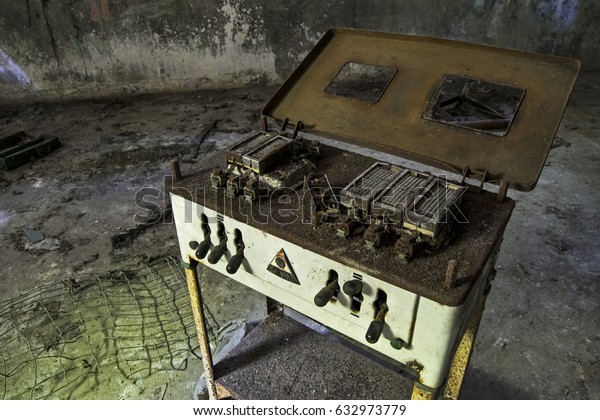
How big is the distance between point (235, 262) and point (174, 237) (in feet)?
6.38

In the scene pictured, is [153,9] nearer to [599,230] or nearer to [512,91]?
[512,91]

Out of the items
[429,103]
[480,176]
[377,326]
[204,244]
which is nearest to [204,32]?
[429,103]

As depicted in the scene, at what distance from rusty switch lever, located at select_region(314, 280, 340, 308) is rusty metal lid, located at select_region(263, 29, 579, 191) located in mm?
587

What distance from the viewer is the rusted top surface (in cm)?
106

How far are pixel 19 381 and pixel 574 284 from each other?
10.1 ft

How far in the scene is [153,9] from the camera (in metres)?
5.25

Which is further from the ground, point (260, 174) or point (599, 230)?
point (260, 174)

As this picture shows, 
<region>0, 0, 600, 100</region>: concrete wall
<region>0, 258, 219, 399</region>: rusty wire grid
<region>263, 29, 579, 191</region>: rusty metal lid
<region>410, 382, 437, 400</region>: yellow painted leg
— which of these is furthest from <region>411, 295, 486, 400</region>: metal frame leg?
<region>0, 0, 600, 100</region>: concrete wall

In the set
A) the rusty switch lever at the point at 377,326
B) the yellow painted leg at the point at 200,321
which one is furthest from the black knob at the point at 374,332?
the yellow painted leg at the point at 200,321

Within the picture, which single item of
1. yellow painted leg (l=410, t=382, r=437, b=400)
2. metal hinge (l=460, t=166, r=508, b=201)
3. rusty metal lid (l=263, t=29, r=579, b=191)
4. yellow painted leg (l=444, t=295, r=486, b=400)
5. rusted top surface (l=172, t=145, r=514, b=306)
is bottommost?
yellow painted leg (l=444, t=295, r=486, b=400)

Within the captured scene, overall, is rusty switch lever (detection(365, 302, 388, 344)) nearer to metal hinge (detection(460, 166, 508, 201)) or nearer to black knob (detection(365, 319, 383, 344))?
black knob (detection(365, 319, 383, 344))
